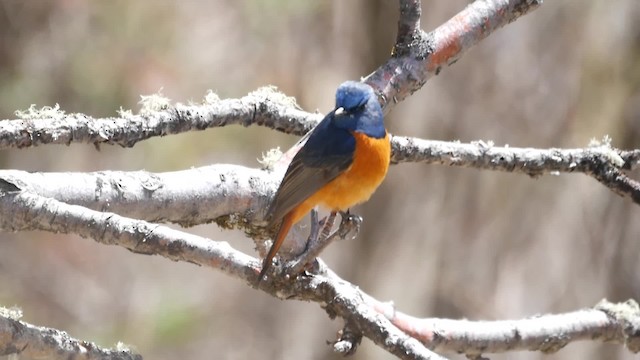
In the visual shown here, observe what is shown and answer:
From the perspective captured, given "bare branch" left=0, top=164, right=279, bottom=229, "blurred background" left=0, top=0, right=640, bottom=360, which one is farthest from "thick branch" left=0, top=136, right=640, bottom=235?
"blurred background" left=0, top=0, right=640, bottom=360

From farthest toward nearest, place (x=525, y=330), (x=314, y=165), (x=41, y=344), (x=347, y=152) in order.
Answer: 1. (x=525, y=330)
2. (x=347, y=152)
3. (x=314, y=165)
4. (x=41, y=344)

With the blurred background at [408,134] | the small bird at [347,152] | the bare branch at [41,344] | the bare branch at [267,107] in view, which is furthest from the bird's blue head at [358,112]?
the blurred background at [408,134]

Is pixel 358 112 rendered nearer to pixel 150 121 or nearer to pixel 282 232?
pixel 282 232

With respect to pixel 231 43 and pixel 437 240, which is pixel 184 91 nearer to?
pixel 231 43

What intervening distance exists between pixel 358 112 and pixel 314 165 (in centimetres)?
25

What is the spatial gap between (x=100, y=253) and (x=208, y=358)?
1503mm

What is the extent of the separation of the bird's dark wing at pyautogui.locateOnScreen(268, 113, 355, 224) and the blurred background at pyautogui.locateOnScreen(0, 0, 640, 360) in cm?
311

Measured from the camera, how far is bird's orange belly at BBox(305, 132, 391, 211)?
249cm

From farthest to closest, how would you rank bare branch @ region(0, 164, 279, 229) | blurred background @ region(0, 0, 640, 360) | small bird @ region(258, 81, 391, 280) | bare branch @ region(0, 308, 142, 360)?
blurred background @ region(0, 0, 640, 360), small bird @ region(258, 81, 391, 280), bare branch @ region(0, 164, 279, 229), bare branch @ region(0, 308, 142, 360)

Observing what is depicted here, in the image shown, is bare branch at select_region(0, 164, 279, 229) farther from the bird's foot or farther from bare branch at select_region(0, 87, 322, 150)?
the bird's foot

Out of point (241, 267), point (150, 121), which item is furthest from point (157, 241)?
point (150, 121)

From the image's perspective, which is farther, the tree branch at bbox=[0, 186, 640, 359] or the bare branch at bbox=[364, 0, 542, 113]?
the bare branch at bbox=[364, 0, 542, 113]

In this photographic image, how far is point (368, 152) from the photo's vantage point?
8.20 ft

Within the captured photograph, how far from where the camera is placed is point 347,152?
8.33ft
